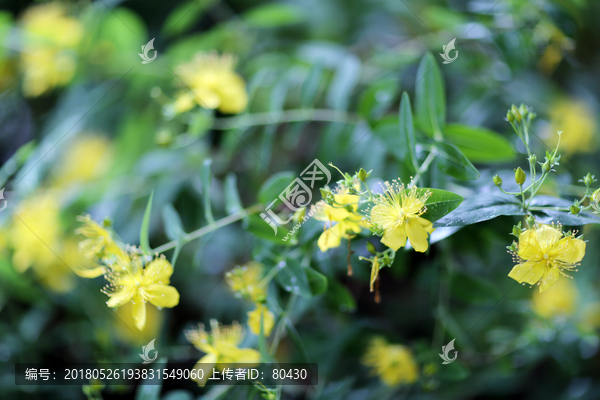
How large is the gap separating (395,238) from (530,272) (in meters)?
0.19

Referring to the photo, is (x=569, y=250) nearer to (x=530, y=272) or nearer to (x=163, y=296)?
(x=530, y=272)

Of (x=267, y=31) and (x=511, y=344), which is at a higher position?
(x=267, y=31)

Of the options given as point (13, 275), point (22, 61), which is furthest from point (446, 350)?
point (22, 61)

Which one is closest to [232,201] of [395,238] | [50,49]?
[395,238]

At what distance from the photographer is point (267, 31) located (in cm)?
139

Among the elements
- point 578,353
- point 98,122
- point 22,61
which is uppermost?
point 22,61

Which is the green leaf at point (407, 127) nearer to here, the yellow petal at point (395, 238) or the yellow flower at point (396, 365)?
the yellow petal at point (395, 238)

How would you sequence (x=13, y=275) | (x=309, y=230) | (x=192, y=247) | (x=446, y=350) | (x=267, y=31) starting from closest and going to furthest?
(x=309, y=230) < (x=446, y=350) < (x=13, y=275) < (x=192, y=247) < (x=267, y=31)

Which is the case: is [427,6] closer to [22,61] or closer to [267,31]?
[267,31]

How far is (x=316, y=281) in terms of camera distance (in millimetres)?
632

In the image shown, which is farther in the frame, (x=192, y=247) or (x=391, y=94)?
(x=192, y=247)

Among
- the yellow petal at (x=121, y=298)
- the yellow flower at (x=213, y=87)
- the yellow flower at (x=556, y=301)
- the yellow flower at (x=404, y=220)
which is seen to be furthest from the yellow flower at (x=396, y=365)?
the yellow flower at (x=213, y=87)

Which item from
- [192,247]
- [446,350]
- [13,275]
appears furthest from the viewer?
[192,247]

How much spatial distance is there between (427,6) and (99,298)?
138 cm
